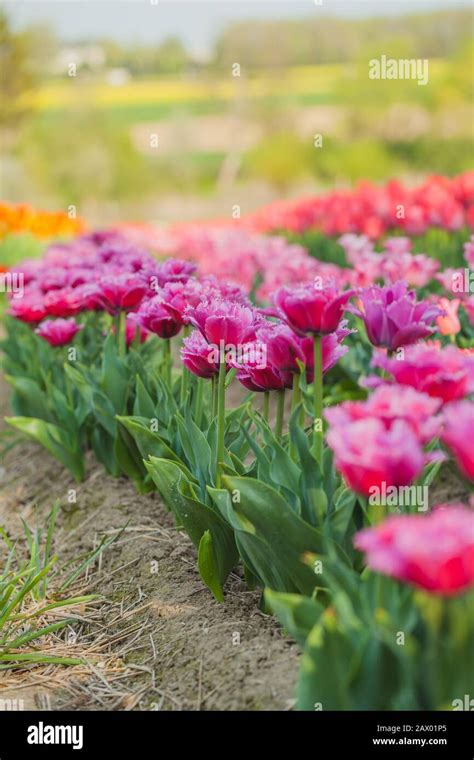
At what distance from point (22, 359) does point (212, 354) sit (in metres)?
2.52

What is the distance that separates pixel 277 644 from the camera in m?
2.18

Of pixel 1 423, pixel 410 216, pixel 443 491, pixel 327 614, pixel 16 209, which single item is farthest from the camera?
pixel 16 209

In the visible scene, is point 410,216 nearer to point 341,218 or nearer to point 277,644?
point 341,218

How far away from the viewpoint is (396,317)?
2.22 m

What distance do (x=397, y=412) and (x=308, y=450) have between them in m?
0.61

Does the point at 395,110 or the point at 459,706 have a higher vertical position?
the point at 395,110

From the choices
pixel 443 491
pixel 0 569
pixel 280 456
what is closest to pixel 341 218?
pixel 443 491

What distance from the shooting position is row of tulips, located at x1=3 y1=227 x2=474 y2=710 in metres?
1.47

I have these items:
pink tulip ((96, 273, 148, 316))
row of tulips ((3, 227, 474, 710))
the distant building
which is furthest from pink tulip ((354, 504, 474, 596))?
the distant building

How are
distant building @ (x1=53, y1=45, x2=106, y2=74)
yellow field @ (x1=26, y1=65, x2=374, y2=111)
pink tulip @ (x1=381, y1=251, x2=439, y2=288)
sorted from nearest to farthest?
pink tulip @ (x1=381, y1=251, x2=439, y2=288)
distant building @ (x1=53, y1=45, x2=106, y2=74)
yellow field @ (x1=26, y1=65, x2=374, y2=111)

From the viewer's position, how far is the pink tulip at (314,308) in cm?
205

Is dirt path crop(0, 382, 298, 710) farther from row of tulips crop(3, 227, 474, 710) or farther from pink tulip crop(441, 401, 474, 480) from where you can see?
pink tulip crop(441, 401, 474, 480)

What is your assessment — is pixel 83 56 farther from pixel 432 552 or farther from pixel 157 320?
pixel 432 552

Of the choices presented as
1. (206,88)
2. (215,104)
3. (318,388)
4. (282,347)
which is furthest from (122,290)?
(206,88)
